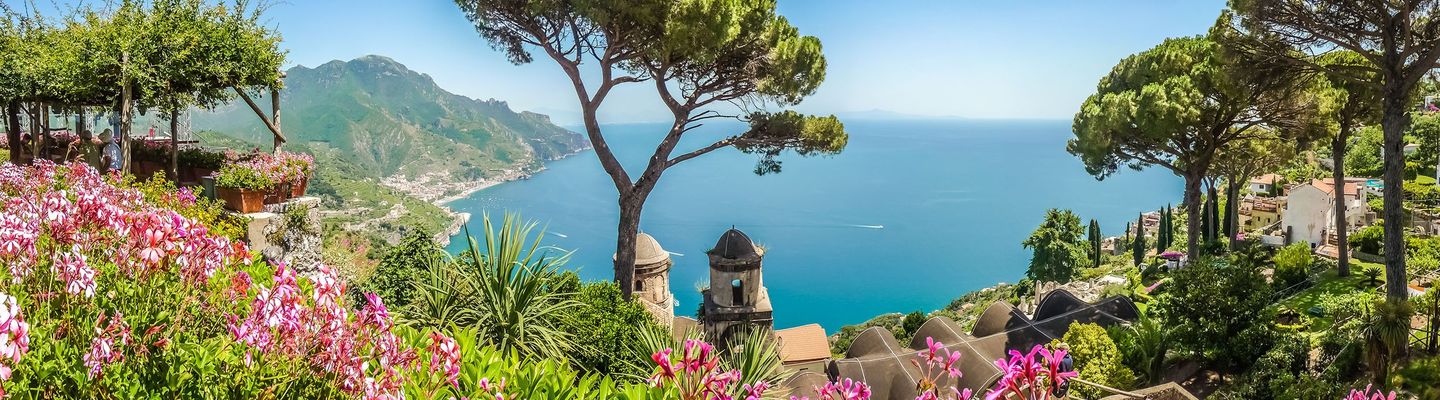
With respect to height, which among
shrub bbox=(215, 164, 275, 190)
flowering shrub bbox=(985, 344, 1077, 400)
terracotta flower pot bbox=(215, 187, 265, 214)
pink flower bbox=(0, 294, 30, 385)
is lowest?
flowering shrub bbox=(985, 344, 1077, 400)

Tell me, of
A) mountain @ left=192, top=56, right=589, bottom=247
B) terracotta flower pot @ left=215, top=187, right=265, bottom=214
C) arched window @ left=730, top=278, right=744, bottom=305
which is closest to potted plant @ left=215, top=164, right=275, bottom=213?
terracotta flower pot @ left=215, top=187, right=265, bottom=214

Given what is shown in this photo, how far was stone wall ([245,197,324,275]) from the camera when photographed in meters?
8.92

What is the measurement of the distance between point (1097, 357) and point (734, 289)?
18.6 ft

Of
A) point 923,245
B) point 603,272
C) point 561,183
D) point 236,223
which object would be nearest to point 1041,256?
point 236,223

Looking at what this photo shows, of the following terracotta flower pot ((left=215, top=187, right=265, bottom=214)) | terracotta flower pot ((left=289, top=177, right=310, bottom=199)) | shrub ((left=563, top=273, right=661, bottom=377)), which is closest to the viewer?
shrub ((left=563, top=273, right=661, bottom=377))

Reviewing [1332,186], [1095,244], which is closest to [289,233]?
[1332,186]

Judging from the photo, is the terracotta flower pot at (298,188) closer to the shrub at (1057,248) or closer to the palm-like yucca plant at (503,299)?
the palm-like yucca plant at (503,299)

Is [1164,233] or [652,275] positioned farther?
[1164,233]

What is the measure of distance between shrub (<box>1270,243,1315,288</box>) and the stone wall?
17.2 m

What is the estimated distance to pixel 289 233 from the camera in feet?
30.5

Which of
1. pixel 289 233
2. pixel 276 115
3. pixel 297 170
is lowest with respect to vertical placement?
pixel 289 233

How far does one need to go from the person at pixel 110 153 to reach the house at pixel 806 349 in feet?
39.3

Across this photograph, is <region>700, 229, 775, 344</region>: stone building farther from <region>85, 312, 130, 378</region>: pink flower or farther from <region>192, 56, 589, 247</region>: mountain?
<region>192, 56, 589, 247</region>: mountain

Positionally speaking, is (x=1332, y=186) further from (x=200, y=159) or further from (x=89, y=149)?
(x=89, y=149)
